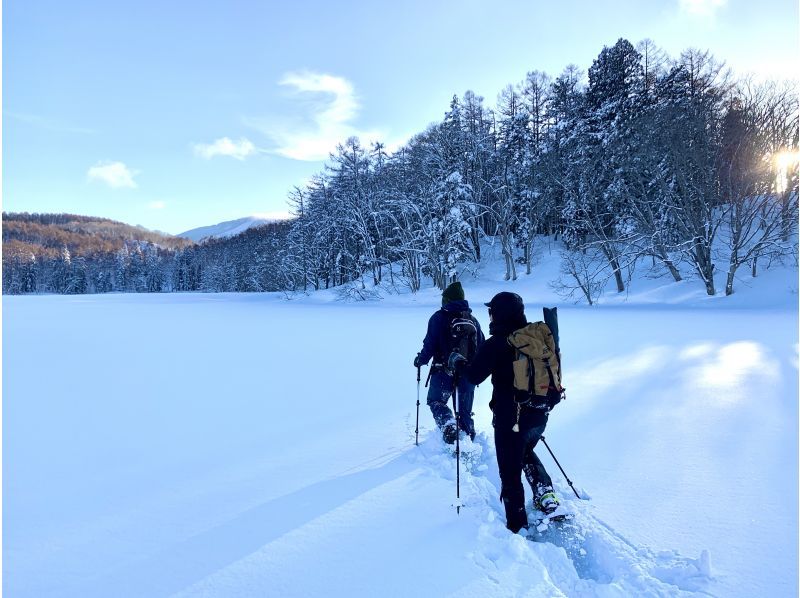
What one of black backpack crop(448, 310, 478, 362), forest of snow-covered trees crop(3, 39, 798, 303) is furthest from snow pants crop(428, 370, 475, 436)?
forest of snow-covered trees crop(3, 39, 798, 303)

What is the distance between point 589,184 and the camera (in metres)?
28.7

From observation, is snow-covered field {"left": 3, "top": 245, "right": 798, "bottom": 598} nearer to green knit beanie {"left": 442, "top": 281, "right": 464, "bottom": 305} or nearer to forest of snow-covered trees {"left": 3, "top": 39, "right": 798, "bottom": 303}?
green knit beanie {"left": 442, "top": 281, "right": 464, "bottom": 305}

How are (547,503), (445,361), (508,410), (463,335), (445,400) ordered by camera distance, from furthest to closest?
1. (445,400)
2. (445,361)
3. (463,335)
4. (547,503)
5. (508,410)

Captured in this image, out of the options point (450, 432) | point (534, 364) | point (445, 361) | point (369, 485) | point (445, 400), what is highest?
point (534, 364)

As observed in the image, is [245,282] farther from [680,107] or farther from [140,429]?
[140,429]

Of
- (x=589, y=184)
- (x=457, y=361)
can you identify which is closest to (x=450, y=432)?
(x=457, y=361)

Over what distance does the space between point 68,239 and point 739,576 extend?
7643 inches

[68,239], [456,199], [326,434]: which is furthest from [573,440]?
[68,239]

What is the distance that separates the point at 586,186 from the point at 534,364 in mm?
29800

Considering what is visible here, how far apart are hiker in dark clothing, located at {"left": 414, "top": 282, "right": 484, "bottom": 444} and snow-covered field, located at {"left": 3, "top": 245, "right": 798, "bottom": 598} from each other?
34 centimetres

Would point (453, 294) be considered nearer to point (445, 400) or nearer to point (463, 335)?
point (463, 335)

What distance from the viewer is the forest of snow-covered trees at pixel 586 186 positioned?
2012cm

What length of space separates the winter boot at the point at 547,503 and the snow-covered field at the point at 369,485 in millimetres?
216

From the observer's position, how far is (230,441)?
534 cm
